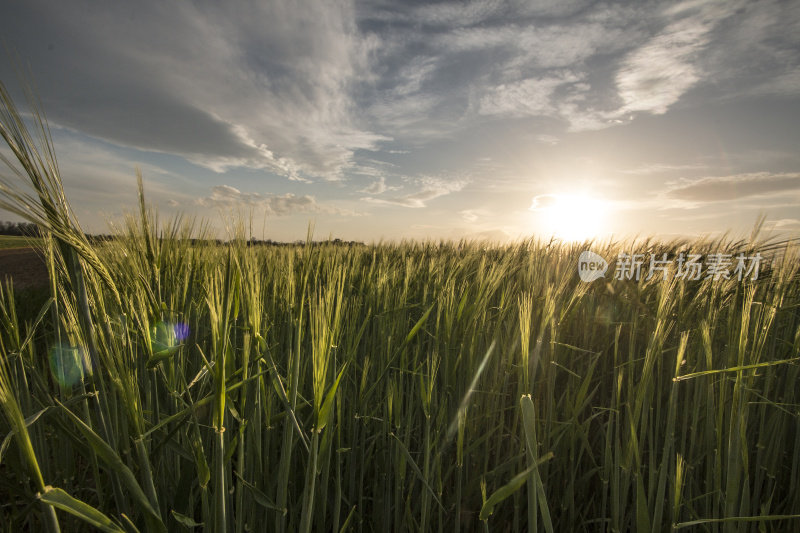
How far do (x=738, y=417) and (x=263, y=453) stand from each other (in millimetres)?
1142

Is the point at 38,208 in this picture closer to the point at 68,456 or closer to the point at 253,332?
the point at 253,332

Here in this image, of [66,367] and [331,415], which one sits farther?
[66,367]

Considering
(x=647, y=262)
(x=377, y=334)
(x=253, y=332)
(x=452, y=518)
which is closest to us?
(x=253, y=332)

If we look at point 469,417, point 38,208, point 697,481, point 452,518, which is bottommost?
point 452,518

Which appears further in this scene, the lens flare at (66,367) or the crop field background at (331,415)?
the lens flare at (66,367)

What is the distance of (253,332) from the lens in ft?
2.51

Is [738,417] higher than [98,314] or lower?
lower

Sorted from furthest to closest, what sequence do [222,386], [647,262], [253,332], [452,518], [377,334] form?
1. [647,262]
2. [377,334]
3. [452,518]
4. [253,332]
5. [222,386]

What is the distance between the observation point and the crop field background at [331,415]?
64cm

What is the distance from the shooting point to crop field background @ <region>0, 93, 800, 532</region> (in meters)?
Result: 0.64

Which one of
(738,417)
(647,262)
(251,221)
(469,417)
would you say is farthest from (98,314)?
(647,262)

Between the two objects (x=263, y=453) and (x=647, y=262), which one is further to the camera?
(x=647, y=262)

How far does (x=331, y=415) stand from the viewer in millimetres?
890

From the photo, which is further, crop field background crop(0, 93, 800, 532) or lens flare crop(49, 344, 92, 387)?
lens flare crop(49, 344, 92, 387)
